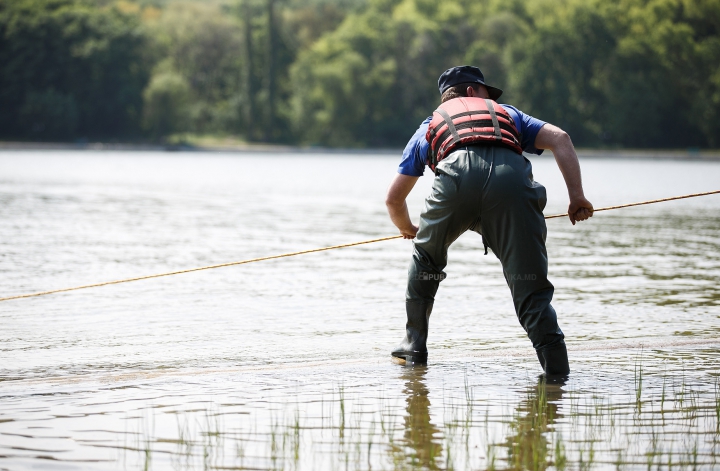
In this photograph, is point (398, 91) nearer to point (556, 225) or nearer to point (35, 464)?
point (556, 225)

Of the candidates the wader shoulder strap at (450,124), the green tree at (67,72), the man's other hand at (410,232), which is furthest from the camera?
the green tree at (67,72)

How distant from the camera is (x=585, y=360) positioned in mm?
6781

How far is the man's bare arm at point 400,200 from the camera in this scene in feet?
20.3

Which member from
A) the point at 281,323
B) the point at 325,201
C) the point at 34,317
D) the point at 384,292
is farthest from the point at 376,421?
the point at 325,201

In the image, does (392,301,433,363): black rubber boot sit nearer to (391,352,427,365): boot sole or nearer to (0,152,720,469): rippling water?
(391,352,427,365): boot sole

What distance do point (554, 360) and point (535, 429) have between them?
1145 mm

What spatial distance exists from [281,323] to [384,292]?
195 centimetres

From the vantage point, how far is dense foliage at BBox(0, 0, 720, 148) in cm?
8756

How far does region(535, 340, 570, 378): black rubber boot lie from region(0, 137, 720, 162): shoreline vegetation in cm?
7554

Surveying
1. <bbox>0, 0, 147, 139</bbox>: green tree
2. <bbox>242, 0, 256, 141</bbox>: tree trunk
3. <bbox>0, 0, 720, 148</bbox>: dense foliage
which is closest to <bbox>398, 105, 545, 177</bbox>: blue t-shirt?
<bbox>0, 0, 720, 148</bbox>: dense foliage

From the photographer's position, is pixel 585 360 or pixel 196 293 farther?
pixel 196 293

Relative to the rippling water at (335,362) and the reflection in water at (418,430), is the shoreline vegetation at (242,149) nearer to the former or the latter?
the rippling water at (335,362)

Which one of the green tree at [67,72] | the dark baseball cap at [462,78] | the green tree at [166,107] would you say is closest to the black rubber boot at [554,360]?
the dark baseball cap at [462,78]

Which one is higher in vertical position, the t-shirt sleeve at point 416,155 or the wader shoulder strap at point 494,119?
the wader shoulder strap at point 494,119
